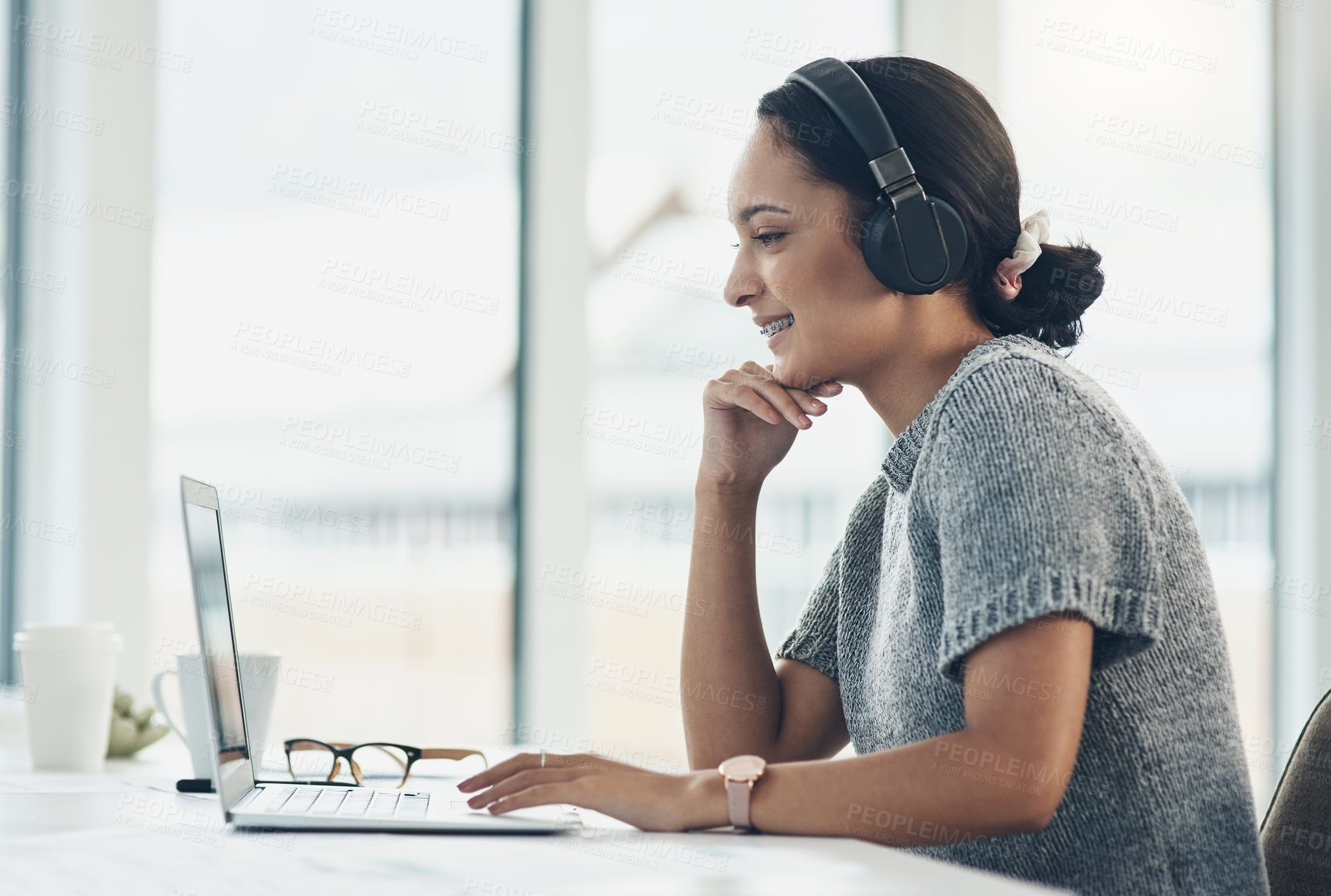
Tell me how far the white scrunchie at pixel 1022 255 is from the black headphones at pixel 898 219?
3.4 inches

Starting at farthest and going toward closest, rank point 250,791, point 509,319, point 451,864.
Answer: point 509,319
point 250,791
point 451,864

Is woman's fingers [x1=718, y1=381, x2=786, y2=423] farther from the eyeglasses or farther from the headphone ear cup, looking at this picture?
the eyeglasses

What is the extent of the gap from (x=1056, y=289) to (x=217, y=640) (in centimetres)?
87

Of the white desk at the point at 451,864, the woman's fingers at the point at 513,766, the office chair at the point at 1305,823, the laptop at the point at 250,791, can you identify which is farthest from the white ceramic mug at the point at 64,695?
the office chair at the point at 1305,823

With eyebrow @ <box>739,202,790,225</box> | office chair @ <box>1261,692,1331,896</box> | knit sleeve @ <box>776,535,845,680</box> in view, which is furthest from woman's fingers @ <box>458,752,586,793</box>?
office chair @ <box>1261,692,1331,896</box>

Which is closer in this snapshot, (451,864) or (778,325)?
(451,864)

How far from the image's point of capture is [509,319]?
7.30 ft

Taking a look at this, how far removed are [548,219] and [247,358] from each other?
0.62 m

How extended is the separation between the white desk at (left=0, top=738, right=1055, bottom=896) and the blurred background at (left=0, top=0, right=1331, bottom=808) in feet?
3.91

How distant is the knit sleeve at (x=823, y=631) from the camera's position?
4.21ft

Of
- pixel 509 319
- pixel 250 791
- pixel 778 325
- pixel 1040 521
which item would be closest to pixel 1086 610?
pixel 1040 521

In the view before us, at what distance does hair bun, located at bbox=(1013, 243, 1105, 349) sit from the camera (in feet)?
3.71

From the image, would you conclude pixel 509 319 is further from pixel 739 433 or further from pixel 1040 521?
pixel 1040 521

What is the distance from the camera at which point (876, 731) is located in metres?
1.08
